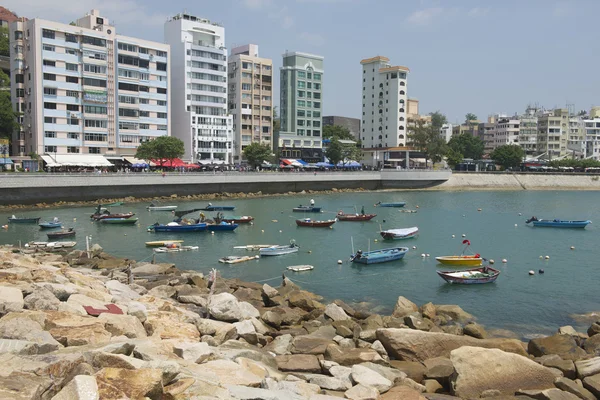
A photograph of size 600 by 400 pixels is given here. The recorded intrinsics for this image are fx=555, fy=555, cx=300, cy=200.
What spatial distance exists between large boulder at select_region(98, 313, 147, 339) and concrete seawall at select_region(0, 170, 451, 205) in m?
66.1

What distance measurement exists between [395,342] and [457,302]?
14.4 m

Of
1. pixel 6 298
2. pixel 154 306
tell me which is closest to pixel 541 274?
pixel 154 306

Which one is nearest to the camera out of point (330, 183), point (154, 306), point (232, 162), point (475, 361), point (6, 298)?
point (475, 361)

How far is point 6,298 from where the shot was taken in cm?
1809

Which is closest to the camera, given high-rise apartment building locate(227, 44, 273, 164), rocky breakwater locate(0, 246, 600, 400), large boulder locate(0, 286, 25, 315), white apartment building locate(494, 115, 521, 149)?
rocky breakwater locate(0, 246, 600, 400)

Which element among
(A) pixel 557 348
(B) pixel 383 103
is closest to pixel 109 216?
(A) pixel 557 348

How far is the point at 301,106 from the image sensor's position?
474 ft

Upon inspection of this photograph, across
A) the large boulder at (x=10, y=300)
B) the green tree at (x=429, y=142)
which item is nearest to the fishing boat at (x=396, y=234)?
the large boulder at (x=10, y=300)

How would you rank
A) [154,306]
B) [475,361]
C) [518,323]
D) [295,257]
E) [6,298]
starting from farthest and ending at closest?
[295,257], [518,323], [154,306], [6,298], [475,361]

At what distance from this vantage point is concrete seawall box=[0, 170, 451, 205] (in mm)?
77188

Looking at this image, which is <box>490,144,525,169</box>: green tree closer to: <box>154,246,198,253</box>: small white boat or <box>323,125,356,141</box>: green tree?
<box>323,125,356,141</box>: green tree

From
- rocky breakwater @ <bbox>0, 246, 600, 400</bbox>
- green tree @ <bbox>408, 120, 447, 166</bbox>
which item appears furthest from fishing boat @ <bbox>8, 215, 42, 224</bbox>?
green tree @ <bbox>408, 120, 447, 166</bbox>

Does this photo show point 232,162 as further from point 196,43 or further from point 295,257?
point 295,257

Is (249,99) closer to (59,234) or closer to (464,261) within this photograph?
(59,234)
